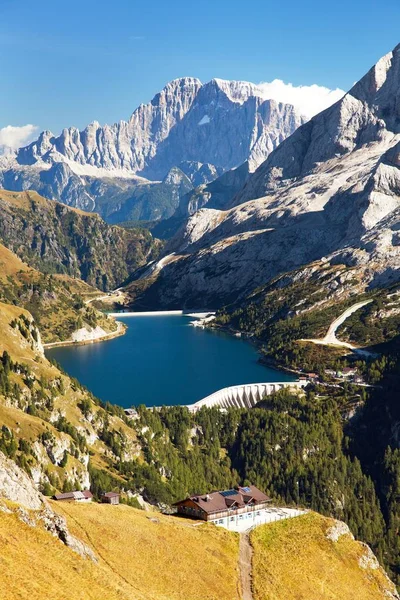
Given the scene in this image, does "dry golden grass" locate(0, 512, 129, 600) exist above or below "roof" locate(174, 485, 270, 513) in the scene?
above

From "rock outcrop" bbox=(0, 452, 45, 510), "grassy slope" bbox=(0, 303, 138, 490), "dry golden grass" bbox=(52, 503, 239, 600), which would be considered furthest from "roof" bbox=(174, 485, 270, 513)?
"grassy slope" bbox=(0, 303, 138, 490)

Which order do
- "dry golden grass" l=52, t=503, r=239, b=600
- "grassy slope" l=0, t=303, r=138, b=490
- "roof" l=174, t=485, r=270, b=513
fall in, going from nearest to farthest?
"dry golden grass" l=52, t=503, r=239, b=600 < "roof" l=174, t=485, r=270, b=513 < "grassy slope" l=0, t=303, r=138, b=490

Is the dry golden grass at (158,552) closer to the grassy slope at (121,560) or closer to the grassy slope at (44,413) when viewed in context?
the grassy slope at (121,560)

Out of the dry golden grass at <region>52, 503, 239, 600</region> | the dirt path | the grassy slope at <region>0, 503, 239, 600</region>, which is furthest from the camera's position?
the dirt path

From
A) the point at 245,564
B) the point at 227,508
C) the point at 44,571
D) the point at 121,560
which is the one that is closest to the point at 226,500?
the point at 227,508

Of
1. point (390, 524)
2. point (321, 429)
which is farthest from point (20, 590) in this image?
point (321, 429)

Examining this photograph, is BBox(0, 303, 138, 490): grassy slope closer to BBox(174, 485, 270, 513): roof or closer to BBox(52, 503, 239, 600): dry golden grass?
BBox(174, 485, 270, 513): roof

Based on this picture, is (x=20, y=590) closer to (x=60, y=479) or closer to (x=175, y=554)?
(x=175, y=554)
